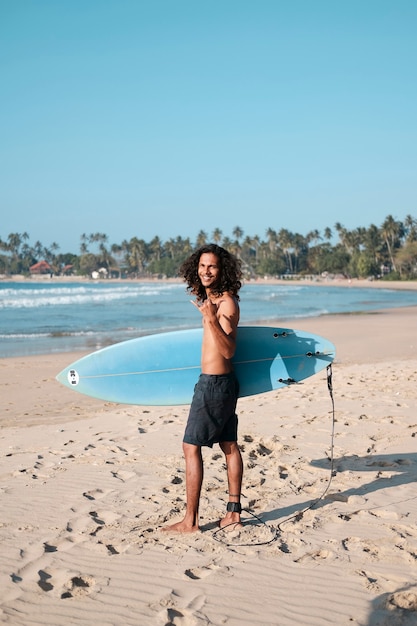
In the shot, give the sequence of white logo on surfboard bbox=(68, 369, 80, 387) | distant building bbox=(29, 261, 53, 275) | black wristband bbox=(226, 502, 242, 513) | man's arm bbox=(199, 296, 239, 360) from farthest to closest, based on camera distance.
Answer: distant building bbox=(29, 261, 53, 275), white logo on surfboard bbox=(68, 369, 80, 387), black wristband bbox=(226, 502, 242, 513), man's arm bbox=(199, 296, 239, 360)

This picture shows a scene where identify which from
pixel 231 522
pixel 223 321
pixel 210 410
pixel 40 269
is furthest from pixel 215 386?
pixel 40 269

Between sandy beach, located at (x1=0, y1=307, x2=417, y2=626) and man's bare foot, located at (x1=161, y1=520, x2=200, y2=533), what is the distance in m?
0.05

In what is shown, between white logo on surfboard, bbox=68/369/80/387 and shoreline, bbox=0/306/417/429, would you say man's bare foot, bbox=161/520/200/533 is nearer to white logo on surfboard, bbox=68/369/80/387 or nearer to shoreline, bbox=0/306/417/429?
white logo on surfboard, bbox=68/369/80/387

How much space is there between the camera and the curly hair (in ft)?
11.6

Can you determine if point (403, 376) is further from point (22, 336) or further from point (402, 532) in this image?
point (22, 336)

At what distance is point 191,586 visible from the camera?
2.88 m

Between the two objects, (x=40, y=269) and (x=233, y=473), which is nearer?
(x=233, y=473)

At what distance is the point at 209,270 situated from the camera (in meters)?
3.55

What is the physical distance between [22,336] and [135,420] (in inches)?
463

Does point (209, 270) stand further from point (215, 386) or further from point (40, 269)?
point (40, 269)

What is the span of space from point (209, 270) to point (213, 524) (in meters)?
1.45

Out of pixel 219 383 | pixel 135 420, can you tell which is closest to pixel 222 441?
pixel 219 383

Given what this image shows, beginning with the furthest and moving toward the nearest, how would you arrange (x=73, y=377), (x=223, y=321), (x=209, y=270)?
1. (x=73, y=377)
2. (x=209, y=270)
3. (x=223, y=321)

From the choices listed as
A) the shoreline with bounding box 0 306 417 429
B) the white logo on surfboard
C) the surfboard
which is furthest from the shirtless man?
the shoreline with bounding box 0 306 417 429
